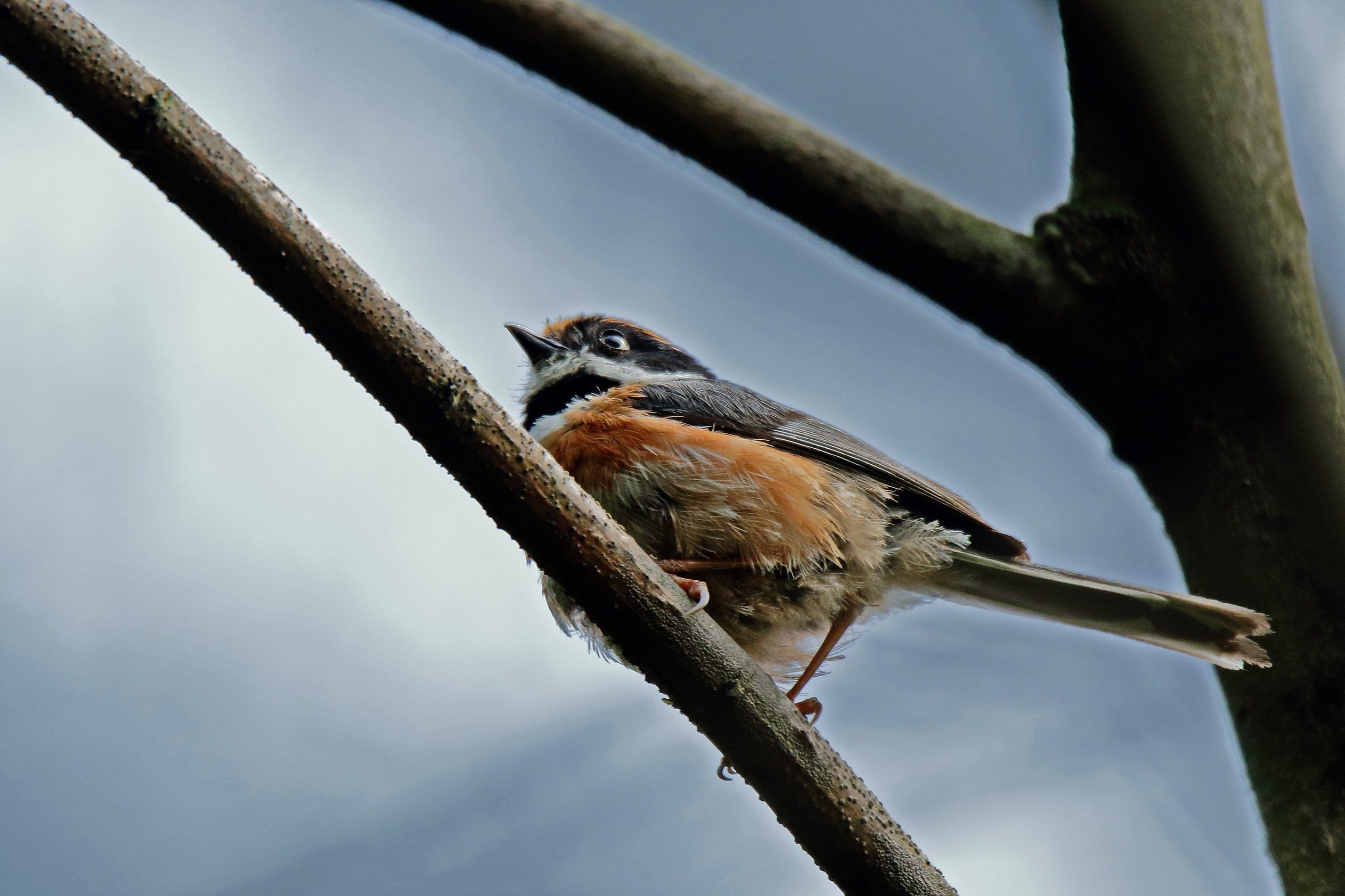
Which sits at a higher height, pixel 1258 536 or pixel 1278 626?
pixel 1258 536

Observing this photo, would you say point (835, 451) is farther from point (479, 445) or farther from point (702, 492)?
point (479, 445)

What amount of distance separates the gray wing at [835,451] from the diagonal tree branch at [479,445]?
1.68 meters

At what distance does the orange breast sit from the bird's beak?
0.81 metres

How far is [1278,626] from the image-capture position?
2.80 meters

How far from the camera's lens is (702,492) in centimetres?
374

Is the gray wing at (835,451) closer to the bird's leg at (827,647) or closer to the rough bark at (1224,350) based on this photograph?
the bird's leg at (827,647)

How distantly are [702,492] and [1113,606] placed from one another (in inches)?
61.0

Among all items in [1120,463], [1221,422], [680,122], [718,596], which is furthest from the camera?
[718,596]

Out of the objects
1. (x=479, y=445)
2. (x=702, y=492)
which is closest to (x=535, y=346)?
(x=702, y=492)

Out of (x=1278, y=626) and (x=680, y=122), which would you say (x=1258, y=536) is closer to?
(x=1278, y=626)

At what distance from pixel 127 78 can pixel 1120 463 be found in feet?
9.45

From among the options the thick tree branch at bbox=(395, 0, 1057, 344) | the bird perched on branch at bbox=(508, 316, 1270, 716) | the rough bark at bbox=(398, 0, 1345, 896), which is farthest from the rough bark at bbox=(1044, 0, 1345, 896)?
the bird perched on branch at bbox=(508, 316, 1270, 716)

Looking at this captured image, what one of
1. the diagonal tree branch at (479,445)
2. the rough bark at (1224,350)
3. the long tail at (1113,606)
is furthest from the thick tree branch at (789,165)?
the diagonal tree branch at (479,445)

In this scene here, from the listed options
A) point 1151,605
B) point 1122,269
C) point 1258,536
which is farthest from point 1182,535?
point 1122,269
